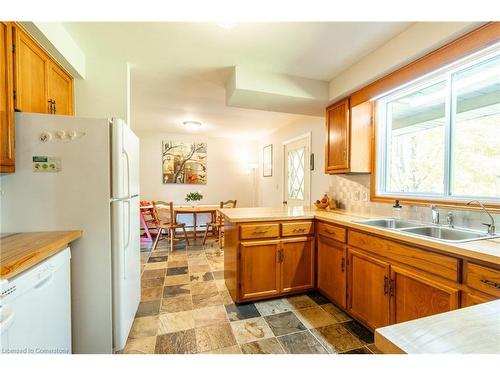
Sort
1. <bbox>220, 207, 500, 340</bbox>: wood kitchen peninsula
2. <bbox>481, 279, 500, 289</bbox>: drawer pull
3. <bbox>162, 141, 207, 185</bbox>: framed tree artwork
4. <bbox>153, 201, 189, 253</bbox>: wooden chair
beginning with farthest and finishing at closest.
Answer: <bbox>162, 141, 207, 185</bbox>: framed tree artwork < <bbox>153, 201, 189, 253</bbox>: wooden chair < <bbox>220, 207, 500, 340</bbox>: wood kitchen peninsula < <bbox>481, 279, 500, 289</bbox>: drawer pull

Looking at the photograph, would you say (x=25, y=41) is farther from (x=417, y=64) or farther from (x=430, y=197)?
(x=430, y=197)

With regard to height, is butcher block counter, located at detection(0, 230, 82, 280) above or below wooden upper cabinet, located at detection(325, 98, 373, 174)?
below

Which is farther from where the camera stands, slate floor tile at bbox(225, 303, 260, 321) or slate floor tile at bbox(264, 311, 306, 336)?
slate floor tile at bbox(225, 303, 260, 321)

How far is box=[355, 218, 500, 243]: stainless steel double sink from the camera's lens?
1.44 meters

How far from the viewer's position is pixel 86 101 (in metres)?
2.09

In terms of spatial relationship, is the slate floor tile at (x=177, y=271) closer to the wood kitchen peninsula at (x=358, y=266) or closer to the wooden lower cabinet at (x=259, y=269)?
the wood kitchen peninsula at (x=358, y=266)

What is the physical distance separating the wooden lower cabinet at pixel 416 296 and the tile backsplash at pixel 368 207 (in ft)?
2.11

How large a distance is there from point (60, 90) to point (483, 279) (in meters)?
3.09

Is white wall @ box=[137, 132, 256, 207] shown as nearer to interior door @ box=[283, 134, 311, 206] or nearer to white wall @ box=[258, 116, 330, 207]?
white wall @ box=[258, 116, 330, 207]

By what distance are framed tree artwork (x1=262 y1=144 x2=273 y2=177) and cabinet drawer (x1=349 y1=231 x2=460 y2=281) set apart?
132 inches

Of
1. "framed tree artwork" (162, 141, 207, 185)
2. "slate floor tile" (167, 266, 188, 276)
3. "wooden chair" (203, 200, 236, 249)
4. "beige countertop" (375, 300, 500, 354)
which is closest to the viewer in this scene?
"beige countertop" (375, 300, 500, 354)

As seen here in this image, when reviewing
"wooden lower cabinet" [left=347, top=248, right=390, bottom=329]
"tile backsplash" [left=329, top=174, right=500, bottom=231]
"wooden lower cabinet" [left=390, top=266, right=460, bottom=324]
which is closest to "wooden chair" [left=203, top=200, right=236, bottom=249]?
"tile backsplash" [left=329, top=174, right=500, bottom=231]
